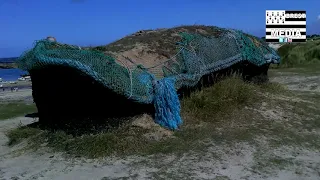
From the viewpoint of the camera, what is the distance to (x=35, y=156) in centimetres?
682

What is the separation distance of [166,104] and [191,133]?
0.64 metres

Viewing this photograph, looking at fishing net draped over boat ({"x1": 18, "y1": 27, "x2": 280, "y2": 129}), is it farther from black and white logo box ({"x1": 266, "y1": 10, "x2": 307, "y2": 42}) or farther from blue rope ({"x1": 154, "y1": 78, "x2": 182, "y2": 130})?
black and white logo box ({"x1": 266, "y1": 10, "x2": 307, "y2": 42})

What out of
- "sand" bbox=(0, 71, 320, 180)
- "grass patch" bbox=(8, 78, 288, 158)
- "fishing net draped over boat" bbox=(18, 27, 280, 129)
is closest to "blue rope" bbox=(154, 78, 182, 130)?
"fishing net draped over boat" bbox=(18, 27, 280, 129)

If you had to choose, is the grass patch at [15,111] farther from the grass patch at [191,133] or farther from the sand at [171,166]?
the sand at [171,166]

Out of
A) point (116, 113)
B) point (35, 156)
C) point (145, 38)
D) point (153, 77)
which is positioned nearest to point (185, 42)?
point (145, 38)

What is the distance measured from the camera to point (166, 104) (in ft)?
23.9

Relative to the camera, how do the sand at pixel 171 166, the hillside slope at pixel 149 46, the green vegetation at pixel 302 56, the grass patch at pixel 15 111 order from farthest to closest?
the green vegetation at pixel 302 56
the grass patch at pixel 15 111
the hillside slope at pixel 149 46
the sand at pixel 171 166

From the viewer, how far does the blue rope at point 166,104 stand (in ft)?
23.8

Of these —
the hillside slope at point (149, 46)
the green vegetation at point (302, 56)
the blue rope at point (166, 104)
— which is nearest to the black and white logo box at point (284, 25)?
the green vegetation at point (302, 56)

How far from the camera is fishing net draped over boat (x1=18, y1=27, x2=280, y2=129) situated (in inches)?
267

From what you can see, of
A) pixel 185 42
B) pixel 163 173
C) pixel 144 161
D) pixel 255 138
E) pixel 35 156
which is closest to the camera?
pixel 163 173

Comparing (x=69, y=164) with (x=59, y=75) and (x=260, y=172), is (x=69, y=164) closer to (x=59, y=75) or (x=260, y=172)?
(x=59, y=75)

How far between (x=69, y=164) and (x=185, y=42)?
380 centimetres

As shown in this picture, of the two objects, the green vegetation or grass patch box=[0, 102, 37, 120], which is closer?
grass patch box=[0, 102, 37, 120]
